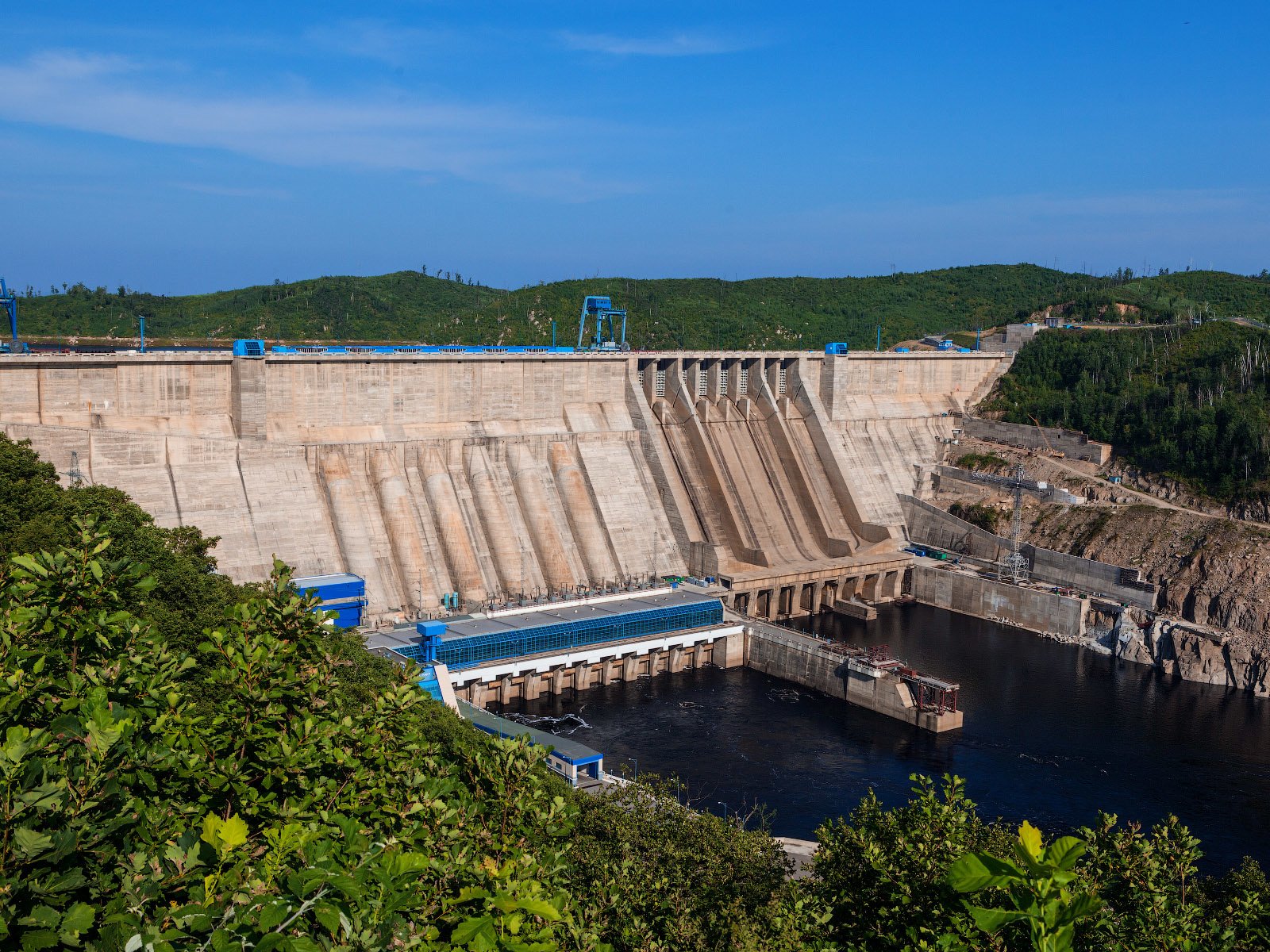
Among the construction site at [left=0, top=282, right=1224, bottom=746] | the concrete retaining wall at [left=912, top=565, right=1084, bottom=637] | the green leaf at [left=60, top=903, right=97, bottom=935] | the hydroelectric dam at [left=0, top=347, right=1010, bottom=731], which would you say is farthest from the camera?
the concrete retaining wall at [left=912, top=565, right=1084, bottom=637]

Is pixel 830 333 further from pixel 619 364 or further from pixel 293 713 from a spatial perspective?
pixel 293 713

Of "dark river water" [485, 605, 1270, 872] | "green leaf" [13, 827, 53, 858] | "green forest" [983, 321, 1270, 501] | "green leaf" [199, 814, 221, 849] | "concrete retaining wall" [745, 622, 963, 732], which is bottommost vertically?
"dark river water" [485, 605, 1270, 872]

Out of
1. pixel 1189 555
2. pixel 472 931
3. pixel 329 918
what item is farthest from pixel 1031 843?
pixel 1189 555

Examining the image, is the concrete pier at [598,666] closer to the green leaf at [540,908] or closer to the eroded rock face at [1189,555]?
the eroded rock face at [1189,555]

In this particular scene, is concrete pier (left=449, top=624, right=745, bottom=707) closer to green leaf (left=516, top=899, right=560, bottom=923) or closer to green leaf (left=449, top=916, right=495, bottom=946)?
green leaf (left=516, top=899, right=560, bottom=923)

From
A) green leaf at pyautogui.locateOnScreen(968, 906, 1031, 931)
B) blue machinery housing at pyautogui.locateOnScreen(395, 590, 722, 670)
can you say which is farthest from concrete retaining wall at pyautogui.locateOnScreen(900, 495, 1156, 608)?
green leaf at pyautogui.locateOnScreen(968, 906, 1031, 931)

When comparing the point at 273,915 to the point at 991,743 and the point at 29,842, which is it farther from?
the point at 991,743
